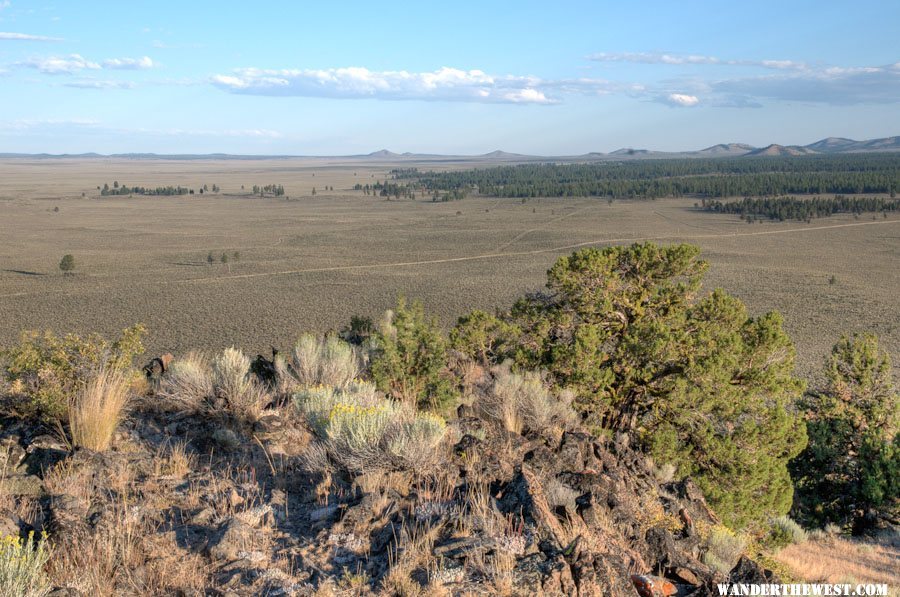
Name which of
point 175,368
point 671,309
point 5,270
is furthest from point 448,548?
point 5,270

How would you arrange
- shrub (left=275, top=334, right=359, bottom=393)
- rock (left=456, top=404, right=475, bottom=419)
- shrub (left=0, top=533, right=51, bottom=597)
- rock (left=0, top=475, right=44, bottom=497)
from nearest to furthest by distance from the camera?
1. shrub (left=0, top=533, right=51, bottom=597)
2. rock (left=0, top=475, right=44, bottom=497)
3. shrub (left=275, top=334, right=359, bottom=393)
4. rock (left=456, top=404, right=475, bottom=419)

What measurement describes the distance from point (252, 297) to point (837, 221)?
73.3 meters

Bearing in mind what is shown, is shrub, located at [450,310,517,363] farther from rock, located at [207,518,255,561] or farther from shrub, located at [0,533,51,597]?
shrub, located at [0,533,51,597]

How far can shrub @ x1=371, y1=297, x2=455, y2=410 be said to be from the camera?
1019 centimetres

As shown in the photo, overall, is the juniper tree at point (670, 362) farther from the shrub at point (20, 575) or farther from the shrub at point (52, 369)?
the shrub at point (20, 575)

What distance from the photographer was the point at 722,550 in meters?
6.11

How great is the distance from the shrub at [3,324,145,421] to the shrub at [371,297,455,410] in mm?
3749

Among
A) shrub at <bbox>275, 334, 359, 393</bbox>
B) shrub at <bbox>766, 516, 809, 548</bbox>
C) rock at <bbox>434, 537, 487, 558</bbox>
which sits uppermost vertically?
rock at <bbox>434, 537, 487, 558</bbox>

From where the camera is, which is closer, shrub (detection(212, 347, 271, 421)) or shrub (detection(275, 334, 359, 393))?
shrub (detection(212, 347, 271, 421))

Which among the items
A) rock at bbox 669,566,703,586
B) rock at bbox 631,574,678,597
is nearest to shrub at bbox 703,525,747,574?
rock at bbox 669,566,703,586

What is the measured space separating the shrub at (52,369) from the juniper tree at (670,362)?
6.72 meters

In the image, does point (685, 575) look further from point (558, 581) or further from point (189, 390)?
point (189, 390)

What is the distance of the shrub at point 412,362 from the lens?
33.4 ft

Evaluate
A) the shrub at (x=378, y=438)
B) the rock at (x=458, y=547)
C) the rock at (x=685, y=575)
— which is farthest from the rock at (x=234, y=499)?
the rock at (x=685, y=575)
